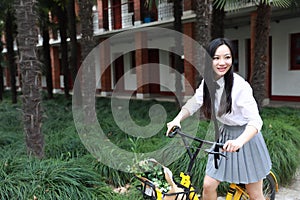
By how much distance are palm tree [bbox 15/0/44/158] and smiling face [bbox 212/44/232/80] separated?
266 centimetres

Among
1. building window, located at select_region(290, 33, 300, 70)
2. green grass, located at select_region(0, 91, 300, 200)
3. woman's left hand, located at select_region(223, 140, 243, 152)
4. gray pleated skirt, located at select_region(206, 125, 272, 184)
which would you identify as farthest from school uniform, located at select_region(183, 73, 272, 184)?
building window, located at select_region(290, 33, 300, 70)

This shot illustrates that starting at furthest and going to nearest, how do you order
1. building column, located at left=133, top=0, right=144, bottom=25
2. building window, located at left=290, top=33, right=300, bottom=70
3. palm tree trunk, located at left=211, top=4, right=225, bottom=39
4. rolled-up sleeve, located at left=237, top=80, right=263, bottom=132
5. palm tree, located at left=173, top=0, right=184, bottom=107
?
building column, located at left=133, top=0, right=144, bottom=25
building window, located at left=290, top=33, right=300, bottom=70
palm tree, located at left=173, top=0, right=184, bottom=107
palm tree trunk, located at left=211, top=4, right=225, bottom=39
rolled-up sleeve, located at left=237, top=80, right=263, bottom=132

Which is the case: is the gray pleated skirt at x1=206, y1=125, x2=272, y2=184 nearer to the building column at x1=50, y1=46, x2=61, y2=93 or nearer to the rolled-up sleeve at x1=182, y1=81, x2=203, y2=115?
the rolled-up sleeve at x1=182, y1=81, x2=203, y2=115

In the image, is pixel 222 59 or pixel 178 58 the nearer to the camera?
pixel 222 59

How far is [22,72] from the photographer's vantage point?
3.95m

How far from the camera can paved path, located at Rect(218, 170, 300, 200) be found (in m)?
3.87

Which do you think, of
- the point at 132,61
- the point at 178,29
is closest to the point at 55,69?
the point at 132,61

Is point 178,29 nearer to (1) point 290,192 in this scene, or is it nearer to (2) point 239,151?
(1) point 290,192

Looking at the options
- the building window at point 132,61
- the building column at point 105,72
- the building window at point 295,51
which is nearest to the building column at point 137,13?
the building window at point 132,61

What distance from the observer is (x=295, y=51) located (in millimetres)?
12398

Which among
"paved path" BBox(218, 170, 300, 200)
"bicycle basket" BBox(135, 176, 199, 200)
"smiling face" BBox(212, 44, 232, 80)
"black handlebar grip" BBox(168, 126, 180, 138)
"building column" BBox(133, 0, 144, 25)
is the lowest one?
"paved path" BBox(218, 170, 300, 200)

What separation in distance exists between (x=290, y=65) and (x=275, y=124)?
26.0 feet

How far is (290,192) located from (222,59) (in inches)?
108

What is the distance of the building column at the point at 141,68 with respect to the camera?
15575 mm
